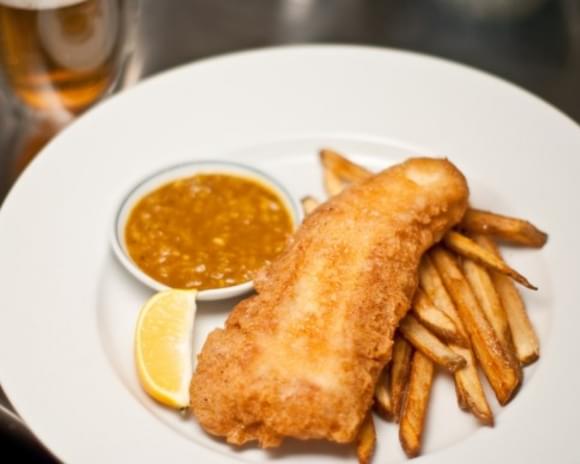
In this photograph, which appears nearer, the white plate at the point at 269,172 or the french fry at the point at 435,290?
the white plate at the point at 269,172

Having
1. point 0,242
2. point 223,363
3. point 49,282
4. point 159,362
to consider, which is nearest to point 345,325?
point 223,363

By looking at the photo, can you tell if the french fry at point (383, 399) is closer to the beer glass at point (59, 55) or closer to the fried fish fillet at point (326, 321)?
the fried fish fillet at point (326, 321)

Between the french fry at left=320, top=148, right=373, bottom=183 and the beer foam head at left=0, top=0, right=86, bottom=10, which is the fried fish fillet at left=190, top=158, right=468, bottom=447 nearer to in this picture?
the french fry at left=320, top=148, right=373, bottom=183

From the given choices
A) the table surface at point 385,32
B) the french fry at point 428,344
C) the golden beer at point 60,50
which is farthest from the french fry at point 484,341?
the golden beer at point 60,50

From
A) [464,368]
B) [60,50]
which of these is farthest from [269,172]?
[464,368]

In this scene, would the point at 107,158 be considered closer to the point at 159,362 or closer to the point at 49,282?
the point at 49,282

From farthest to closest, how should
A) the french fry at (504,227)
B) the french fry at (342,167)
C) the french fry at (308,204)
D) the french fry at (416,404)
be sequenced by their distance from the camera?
the french fry at (342,167) < the french fry at (308,204) < the french fry at (504,227) < the french fry at (416,404)
